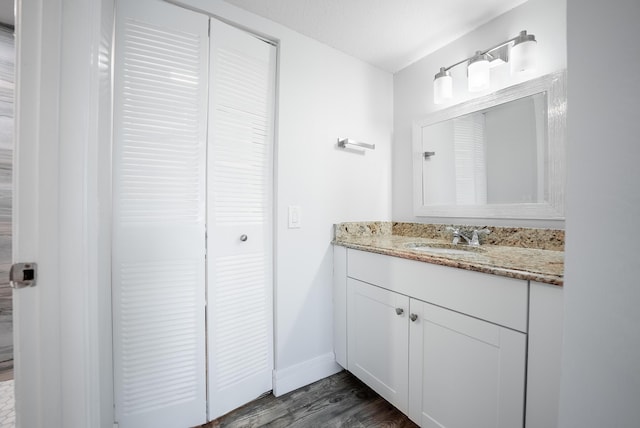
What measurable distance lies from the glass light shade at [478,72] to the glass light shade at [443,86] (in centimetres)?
13

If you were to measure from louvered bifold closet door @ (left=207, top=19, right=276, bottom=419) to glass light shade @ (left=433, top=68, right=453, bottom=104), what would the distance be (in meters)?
1.03

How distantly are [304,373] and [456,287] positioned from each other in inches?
43.1

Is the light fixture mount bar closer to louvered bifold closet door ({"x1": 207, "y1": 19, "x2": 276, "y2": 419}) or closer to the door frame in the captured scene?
louvered bifold closet door ({"x1": 207, "y1": 19, "x2": 276, "y2": 419})

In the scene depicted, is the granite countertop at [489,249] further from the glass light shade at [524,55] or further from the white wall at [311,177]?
the glass light shade at [524,55]

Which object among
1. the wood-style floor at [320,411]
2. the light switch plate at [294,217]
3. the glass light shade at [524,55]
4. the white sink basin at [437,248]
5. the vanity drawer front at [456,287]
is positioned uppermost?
the glass light shade at [524,55]

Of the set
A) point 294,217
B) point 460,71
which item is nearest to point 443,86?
point 460,71

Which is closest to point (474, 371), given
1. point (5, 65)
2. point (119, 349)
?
point (119, 349)

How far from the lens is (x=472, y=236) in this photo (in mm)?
1464

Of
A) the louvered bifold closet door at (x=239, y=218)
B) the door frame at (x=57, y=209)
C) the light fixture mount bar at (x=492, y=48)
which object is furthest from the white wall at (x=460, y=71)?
the door frame at (x=57, y=209)

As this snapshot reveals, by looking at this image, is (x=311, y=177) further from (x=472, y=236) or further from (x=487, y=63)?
(x=487, y=63)

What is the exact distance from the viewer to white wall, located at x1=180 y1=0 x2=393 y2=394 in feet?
4.86

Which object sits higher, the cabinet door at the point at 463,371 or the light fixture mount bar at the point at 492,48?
the light fixture mount bar at the point at 492,48

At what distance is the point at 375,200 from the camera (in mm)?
1911

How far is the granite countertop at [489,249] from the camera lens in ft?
2.66
